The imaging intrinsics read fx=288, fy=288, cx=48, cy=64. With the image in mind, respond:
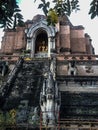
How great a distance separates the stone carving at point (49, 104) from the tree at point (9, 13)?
7.74 m

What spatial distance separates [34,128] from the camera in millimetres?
11320

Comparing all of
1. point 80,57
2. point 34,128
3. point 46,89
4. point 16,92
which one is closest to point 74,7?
point 34,128

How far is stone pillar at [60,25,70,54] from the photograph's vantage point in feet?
88.3

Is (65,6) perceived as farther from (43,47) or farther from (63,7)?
(43,47)

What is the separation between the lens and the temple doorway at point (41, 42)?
2837 cm

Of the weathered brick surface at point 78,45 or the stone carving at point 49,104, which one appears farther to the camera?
the weathered brick surface at point 78,45

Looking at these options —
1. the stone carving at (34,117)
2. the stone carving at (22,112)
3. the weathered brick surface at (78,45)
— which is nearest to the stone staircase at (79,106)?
the stone carving at (34,117)

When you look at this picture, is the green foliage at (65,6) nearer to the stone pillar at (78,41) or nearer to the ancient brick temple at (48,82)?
the ancient brick temple at (48,82)

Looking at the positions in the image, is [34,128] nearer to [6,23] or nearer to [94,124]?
[94,124]

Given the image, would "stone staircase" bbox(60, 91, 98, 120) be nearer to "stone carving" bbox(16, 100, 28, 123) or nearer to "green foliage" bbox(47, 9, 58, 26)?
"stone carving" bbox(16, 100, 28, 123)

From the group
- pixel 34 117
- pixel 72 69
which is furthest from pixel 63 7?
pixel 72 69

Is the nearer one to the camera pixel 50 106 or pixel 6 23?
pixel 6 23

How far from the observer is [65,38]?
92.4 ft

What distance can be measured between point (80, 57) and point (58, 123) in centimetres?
1078
